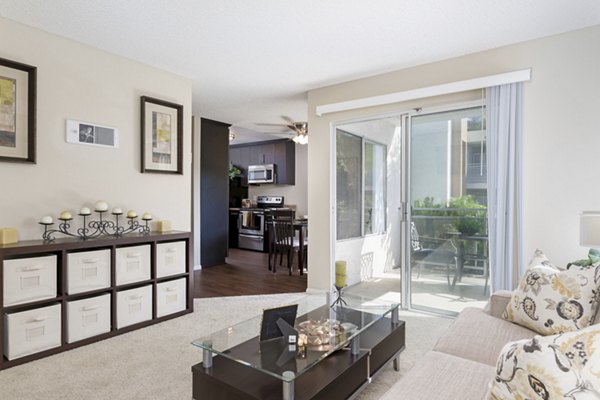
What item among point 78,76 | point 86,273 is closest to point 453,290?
point 86,273

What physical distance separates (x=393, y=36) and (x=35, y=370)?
3.68 metres

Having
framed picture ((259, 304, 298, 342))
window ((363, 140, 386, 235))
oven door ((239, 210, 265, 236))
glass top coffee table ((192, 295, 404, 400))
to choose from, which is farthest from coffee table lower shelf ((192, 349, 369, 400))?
oven door ((239, 210, 265, 236))

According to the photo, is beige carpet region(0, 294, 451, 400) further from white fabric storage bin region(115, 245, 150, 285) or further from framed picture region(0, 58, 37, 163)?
framed picture region(0, 58, 37, 163)

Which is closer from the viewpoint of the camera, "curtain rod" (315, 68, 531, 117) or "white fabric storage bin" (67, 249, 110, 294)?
"white fabric storage bin" (67, 249, 110, 294)

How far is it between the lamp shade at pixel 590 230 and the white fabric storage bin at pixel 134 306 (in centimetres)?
354

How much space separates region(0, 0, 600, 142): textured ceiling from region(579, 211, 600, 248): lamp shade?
150cm

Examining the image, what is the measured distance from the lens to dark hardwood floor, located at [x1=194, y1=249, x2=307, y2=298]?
434 centimetres

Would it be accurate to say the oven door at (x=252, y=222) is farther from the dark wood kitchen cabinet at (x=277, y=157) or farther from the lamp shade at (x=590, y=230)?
the lamp shade at (x=590, y=230)

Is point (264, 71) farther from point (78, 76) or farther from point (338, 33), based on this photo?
point (78, 76)

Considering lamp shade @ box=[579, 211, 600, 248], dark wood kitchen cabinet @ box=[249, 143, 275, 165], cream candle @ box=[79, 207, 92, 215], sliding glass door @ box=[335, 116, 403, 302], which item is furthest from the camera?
dark wood kitchen cabinet @ box=[249, 143, 275, 165]

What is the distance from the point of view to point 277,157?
789 centimetres

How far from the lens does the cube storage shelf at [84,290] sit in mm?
2359

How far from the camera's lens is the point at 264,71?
3.61m

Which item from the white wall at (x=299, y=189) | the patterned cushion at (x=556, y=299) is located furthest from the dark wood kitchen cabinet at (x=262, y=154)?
the patterned cushion at (x=556, y=299)
